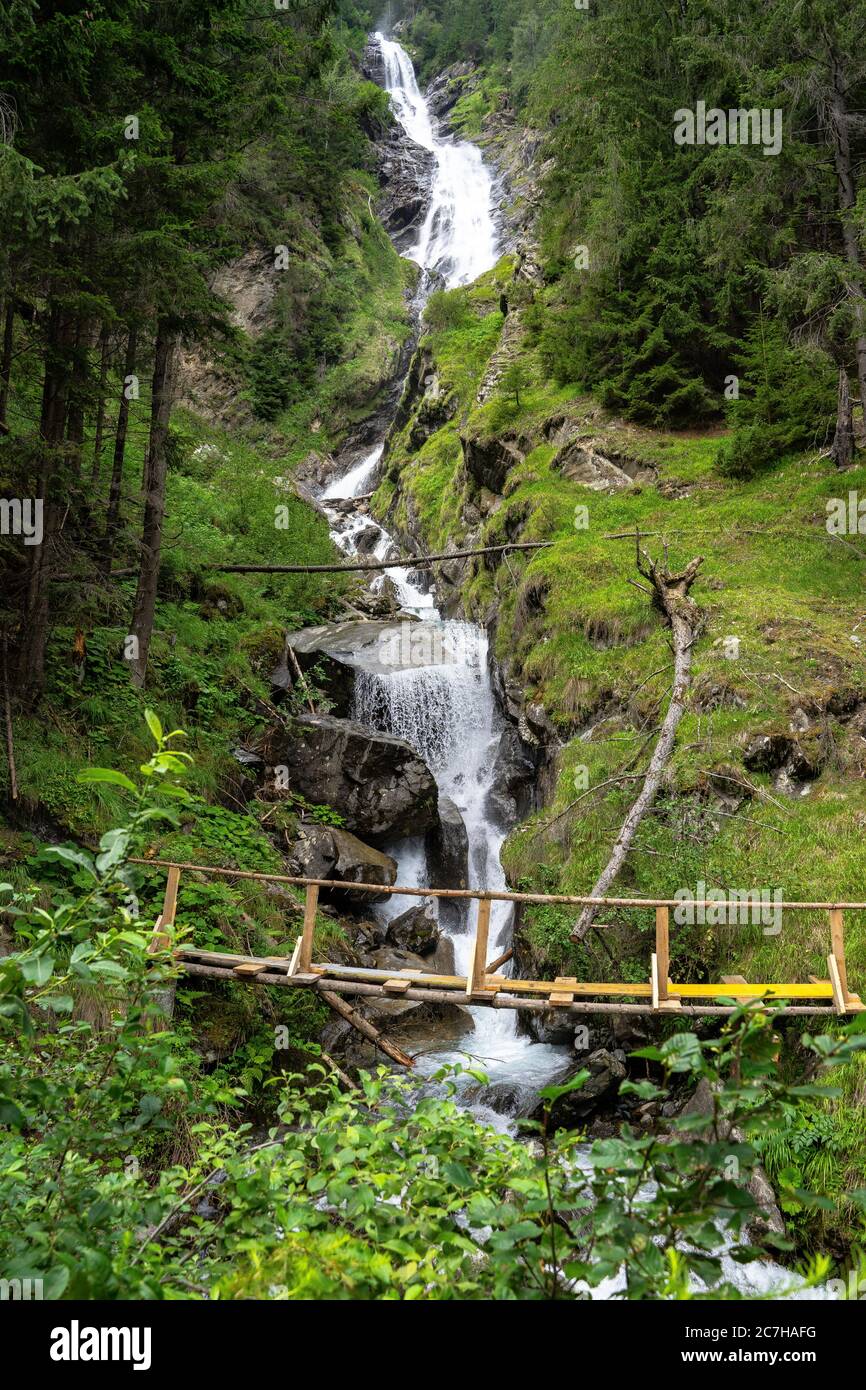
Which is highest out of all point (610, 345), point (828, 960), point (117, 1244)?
point (610, 345)

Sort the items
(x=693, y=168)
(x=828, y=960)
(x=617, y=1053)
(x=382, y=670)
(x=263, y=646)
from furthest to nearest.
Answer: (x=693, y=168), (x=382, y=670), (x=263, y=646), (x=617, y=1053), (x=828, y=960)

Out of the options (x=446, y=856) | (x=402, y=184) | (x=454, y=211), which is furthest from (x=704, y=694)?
(x=402, y=184)

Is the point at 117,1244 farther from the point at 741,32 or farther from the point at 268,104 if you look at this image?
the point at 741,32

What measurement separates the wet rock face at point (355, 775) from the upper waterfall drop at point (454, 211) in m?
38.0

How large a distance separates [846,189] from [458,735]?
41.4ft

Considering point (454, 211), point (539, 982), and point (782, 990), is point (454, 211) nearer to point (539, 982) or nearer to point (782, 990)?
point (539, 982)

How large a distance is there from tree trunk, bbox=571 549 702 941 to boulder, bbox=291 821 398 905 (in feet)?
14.1

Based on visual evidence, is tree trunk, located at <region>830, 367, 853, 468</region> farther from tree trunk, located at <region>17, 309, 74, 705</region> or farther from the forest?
tree trunk, located at <region>17, 309, 74, 705</region>

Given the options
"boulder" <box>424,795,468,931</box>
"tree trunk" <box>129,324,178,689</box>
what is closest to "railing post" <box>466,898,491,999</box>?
"tree trunk" <box>129,324,178,689</box>

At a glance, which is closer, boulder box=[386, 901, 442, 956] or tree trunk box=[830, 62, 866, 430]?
boulder box=[386, 901, 442, 956]

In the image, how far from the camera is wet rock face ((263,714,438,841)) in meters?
14.2

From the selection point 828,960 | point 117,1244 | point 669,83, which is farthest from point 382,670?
point 669,83

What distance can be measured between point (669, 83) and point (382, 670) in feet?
62.4

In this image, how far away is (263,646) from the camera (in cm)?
1582
